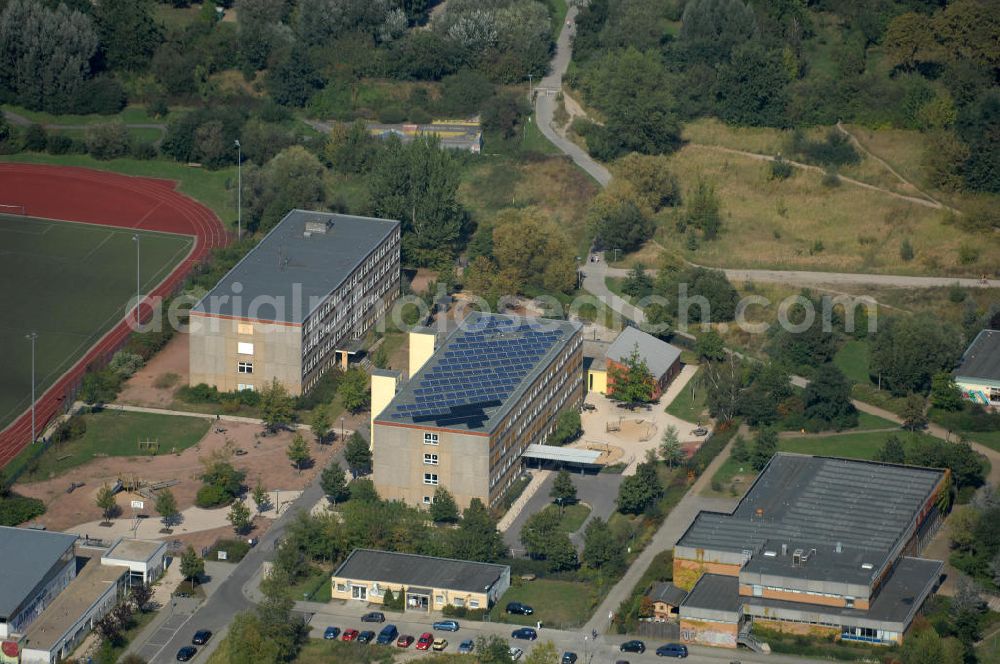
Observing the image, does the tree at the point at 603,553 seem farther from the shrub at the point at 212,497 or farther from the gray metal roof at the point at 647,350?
the gray metal roof at the point at 647,350

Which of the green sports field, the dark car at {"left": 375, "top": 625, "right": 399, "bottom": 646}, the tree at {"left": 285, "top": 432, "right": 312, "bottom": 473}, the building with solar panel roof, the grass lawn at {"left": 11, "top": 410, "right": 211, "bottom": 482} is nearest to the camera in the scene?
the dark car at {"left": 375, "top": 625, "right": 399, "bottom": 646}

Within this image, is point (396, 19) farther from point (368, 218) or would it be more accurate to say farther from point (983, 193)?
point (983, 193)

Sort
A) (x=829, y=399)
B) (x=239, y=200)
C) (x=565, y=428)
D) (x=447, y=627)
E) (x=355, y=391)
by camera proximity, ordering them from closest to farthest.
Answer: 1. (x=447, y=627)
2. (x=565, y=428)
3. (x=829, y=399)
4. (x=355, y=391)
5. (x=239, y=200)

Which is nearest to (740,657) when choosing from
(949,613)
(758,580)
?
(758,580)

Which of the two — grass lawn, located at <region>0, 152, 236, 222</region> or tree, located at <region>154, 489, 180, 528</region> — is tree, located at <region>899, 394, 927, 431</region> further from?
grass lawn, located at <region>0, 152, 236, 222</region>

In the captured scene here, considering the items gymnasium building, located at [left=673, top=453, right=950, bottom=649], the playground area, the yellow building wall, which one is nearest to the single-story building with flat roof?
gymnasium building, located at [left=673, top=453, right=950, bottom=649]

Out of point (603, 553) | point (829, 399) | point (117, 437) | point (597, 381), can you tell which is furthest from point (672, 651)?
point (117, 437)

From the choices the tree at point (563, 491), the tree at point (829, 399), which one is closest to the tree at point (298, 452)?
the tree at point (563, 491)

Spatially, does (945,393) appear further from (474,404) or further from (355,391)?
(355,391)
